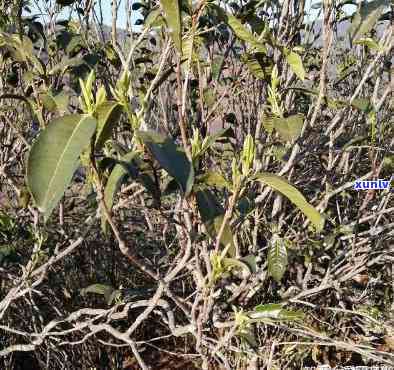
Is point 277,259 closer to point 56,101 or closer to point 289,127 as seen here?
point 289,127

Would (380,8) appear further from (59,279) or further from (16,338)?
(16,338)

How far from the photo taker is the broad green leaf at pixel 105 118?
993mm

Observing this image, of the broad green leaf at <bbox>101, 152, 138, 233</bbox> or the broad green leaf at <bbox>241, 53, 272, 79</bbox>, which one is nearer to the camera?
the broad green leaf at <bbox>101, 152, 138, 233</bbox>

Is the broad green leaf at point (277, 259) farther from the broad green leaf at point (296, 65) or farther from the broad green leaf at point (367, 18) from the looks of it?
the broad green leaf at point (367, 18)

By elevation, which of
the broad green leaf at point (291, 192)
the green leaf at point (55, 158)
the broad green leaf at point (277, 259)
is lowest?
the broad green leaf at point (277, 259)

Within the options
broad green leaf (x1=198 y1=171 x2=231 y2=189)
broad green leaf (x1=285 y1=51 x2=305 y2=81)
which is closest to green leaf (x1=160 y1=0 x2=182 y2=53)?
broad green leaf (x1=198 y1=171 x2=231 y2=189)

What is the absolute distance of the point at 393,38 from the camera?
6.17 ft

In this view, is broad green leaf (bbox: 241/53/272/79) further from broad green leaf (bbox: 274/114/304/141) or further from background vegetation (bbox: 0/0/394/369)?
broad green leaf (bbox: 274/114/304/141)

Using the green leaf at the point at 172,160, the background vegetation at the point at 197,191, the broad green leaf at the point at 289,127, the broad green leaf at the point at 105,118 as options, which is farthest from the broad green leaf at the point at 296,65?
the broad green leaf at the point at 105,118

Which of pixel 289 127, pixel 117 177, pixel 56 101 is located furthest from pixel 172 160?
pixel 56 101

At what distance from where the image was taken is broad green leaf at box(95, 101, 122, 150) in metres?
0.99

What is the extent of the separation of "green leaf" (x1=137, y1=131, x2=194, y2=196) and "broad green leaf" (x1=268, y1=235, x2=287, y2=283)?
833 millimetres

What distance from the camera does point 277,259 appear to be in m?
1.79

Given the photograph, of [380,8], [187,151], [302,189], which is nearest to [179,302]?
[187,151]
